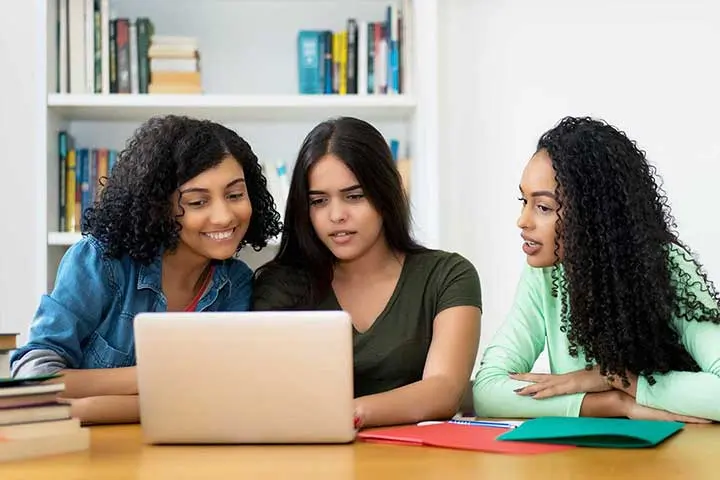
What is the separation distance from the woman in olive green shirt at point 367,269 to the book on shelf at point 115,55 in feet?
3.81

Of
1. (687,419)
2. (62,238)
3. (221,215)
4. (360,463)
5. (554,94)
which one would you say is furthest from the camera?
(554,94)

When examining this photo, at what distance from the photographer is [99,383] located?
1.87 m

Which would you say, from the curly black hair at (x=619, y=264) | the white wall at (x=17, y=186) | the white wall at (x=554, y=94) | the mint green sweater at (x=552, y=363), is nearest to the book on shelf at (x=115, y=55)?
the white wall at (x=17, y=186)

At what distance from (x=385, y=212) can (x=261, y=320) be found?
0.78 m

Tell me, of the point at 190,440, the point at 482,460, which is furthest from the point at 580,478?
the point at 190,440

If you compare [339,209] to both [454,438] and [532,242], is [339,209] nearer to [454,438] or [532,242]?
[532,242]

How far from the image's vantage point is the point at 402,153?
3432mm

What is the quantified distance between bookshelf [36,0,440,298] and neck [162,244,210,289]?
1.03 metres

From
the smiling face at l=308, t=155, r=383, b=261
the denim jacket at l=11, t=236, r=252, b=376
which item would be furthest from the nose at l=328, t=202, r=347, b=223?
the denim jacket at l=11, t=236, r=252, b=376

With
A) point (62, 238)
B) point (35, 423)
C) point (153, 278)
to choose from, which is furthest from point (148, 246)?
point (62, 238)

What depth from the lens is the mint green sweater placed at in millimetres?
1742

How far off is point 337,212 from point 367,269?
0.67 ft

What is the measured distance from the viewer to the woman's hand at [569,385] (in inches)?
72.9

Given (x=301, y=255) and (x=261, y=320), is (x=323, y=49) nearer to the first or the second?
(x=301, y=255)
